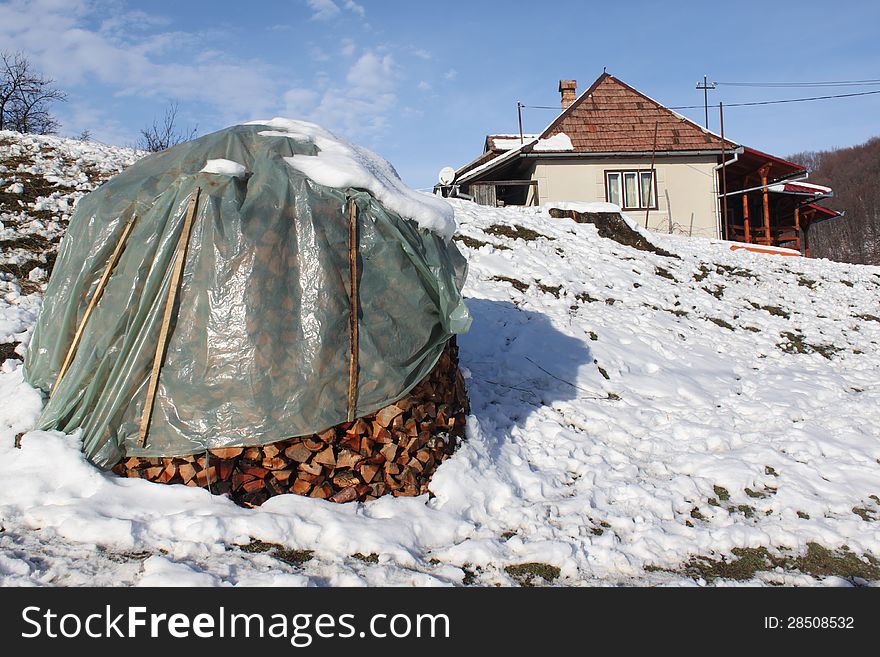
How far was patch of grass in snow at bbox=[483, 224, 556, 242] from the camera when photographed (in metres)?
11.7

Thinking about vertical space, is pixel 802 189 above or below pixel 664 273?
above

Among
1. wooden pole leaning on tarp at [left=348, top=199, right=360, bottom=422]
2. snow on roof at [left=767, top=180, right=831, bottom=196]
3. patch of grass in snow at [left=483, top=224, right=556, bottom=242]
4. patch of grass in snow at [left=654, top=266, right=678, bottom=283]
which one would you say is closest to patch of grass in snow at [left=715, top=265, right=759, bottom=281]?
patch of grass in snow at [left=654, top=266, right=678, bottom=283]

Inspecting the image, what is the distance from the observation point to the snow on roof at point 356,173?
4.27 meters

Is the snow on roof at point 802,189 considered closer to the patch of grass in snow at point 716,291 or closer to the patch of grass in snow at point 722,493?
the patch of grass in snow at point 716,291

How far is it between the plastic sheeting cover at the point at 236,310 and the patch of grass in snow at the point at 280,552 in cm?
62

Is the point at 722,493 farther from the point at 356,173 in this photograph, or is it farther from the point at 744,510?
the point at 356,173

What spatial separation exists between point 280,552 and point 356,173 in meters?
2.41

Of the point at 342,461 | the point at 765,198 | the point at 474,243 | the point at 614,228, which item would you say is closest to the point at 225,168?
→ the point at 342,461

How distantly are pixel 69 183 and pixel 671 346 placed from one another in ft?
28.2

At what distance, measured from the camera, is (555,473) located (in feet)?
16.5

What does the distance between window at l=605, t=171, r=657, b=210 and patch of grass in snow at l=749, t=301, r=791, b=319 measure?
10.3 metres
